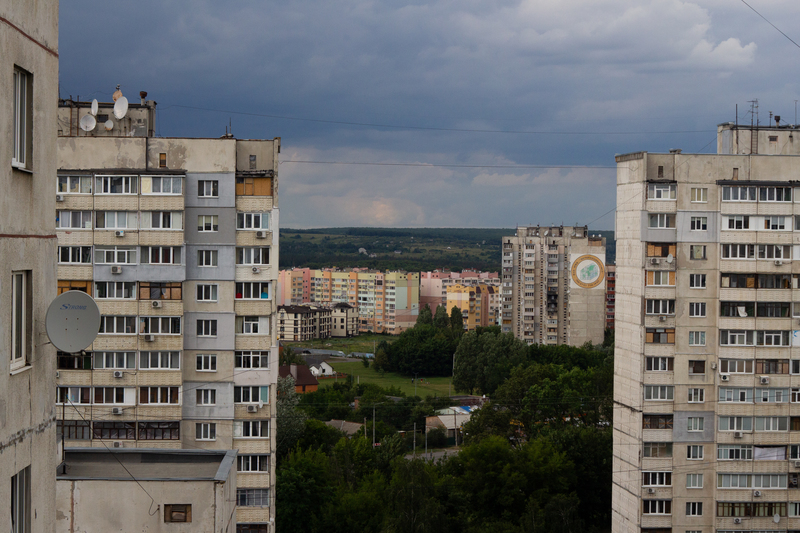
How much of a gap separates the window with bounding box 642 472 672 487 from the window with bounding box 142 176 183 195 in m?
23.1

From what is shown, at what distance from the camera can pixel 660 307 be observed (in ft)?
113

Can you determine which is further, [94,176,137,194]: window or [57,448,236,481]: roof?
[94,176,137,194]: window

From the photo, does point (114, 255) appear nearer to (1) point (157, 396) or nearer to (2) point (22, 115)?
(1) point (157, 396)

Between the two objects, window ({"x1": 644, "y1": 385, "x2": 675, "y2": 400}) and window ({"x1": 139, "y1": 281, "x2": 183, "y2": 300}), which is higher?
window ({"x1": 139, "y1": 281, "x2": 183, "y2": 300})

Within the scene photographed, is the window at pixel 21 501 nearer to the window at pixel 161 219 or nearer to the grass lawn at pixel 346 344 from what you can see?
the window at pixel 161 219

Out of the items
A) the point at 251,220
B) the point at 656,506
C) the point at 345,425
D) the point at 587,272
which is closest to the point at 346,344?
the point at 587,272

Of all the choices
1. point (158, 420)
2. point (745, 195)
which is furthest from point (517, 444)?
point (158, 420)

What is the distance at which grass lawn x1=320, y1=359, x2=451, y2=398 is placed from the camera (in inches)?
4838

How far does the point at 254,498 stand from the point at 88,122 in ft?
56.9

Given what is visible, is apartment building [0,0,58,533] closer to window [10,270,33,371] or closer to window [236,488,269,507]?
window [10,270,33,371]

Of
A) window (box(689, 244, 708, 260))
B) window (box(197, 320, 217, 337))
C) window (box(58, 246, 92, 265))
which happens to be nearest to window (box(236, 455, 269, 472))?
window (box(197, 320, 217, 337))

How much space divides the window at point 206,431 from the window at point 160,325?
3.71 meters

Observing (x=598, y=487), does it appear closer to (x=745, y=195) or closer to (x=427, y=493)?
(x=427, y=493)

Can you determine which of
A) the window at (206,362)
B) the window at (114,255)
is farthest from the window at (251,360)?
the window at (114,255)
